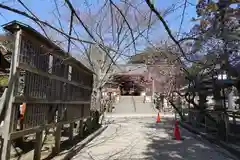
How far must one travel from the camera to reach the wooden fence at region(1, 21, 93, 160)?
4543 mm

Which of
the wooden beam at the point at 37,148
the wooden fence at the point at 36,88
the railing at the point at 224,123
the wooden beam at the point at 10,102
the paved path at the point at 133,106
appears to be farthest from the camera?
the paved path at the point at 133,106

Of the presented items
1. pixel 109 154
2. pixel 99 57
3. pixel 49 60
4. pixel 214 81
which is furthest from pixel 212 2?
pixel 99 57

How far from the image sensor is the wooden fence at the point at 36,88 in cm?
454

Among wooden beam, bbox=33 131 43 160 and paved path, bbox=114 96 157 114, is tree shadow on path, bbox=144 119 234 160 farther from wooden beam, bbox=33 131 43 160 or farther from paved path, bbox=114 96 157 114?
paved path, bbox=114 96 157 114

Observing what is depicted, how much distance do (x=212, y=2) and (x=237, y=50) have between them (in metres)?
3.22

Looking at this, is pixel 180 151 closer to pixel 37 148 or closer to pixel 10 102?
pixel 37 148

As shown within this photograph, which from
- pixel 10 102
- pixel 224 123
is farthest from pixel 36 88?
pixel 224 123

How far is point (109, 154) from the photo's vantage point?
775cm

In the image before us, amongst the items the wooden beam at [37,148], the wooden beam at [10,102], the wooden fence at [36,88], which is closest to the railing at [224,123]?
the wooden fence at [36,88]

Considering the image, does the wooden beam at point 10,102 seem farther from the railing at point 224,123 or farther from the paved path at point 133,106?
the paved path at point 133,106

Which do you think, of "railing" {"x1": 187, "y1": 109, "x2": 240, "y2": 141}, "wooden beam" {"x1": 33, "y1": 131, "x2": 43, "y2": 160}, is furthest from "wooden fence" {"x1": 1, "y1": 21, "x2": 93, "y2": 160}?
"railing" {"x1": 187, "y1": 109, "x2": 240, "y2": 141}

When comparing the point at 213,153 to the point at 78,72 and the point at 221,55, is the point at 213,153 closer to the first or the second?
the point at 221,55

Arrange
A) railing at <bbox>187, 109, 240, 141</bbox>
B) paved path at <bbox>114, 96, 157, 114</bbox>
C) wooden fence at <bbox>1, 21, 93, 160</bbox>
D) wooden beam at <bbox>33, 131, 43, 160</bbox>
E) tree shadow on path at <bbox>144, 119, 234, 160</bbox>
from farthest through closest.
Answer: paved path at <bbox>114, 96, 157, 114</bbox> < railing at <bbox>187, 109, 240, 141</bbox> < tree shadow on path at <bbox>144, 119, 234, 160</bbox> < wooden beam at <bbox>33, 131, 43, 160</bbox> < wooden fence at <bbox>1, 21, 93, 160</bbox>

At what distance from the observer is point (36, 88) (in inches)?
218
